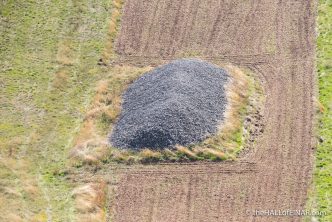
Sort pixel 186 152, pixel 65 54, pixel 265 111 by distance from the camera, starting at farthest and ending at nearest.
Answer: pixel 65 54 < pixel 265 111 < pixel 186 152

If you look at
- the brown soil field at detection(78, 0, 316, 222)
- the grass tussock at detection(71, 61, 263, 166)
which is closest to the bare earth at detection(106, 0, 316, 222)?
the brown soil field at detection(78, 0, 316, 222)

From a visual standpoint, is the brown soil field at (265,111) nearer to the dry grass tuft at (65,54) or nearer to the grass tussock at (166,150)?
the grass tussock at (166,150)

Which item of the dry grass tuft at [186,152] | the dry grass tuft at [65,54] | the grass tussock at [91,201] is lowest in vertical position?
the grass tussock at [91,201]

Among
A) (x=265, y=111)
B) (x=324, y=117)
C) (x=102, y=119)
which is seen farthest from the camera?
(x=102, y=119)

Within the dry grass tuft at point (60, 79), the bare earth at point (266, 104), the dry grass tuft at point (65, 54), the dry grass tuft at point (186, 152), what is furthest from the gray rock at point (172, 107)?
the dry grass tuft at point (65, 54)

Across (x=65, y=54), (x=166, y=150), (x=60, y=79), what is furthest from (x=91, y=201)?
(x=65, y=54)

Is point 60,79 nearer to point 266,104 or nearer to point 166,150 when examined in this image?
point 166,150
